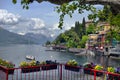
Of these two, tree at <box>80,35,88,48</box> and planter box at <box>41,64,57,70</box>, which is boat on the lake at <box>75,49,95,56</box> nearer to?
tree at <box>80,35,88,48</box>

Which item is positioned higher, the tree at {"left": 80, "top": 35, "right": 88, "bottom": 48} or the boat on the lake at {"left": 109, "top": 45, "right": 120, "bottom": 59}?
the tree at {"left": 80, "top": 35, "right": 88, "bottom": 48}

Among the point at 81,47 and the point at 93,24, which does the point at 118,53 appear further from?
the point at 93,24

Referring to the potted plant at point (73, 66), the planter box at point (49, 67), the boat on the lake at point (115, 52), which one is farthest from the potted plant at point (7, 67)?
the boat on the lake at point (115, 52)

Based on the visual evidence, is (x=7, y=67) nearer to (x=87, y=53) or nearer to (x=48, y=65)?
(x=48, y=65)

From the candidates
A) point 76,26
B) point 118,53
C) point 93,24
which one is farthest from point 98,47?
point 93,24

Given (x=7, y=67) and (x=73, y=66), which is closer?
(x=7, y=67)

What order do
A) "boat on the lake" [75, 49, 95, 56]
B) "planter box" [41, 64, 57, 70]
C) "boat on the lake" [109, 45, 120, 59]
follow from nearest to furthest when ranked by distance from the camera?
"planter box" [41, 64, 57, 70]
"boat on the lake" [109, 45, 120, 59]
"boat on the lake" [75, 49, 95, 56]

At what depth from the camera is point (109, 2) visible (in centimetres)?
811

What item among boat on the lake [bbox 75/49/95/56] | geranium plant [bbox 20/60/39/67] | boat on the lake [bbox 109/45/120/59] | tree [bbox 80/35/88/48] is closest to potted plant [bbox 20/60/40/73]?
geranium plant [bbox 20/60/39/67]

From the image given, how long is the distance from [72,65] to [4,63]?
302cm

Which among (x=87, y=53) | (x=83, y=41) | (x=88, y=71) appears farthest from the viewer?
(x=83, y=41)

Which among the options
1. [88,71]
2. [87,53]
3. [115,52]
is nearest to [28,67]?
[88,71]

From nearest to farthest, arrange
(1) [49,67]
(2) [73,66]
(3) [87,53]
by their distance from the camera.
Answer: (2) [73,66], (1) [49,67], (3) [87,53]

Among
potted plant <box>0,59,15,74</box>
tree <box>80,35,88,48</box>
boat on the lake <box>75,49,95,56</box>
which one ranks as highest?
potted plant <box>0,59,15,74</box>
